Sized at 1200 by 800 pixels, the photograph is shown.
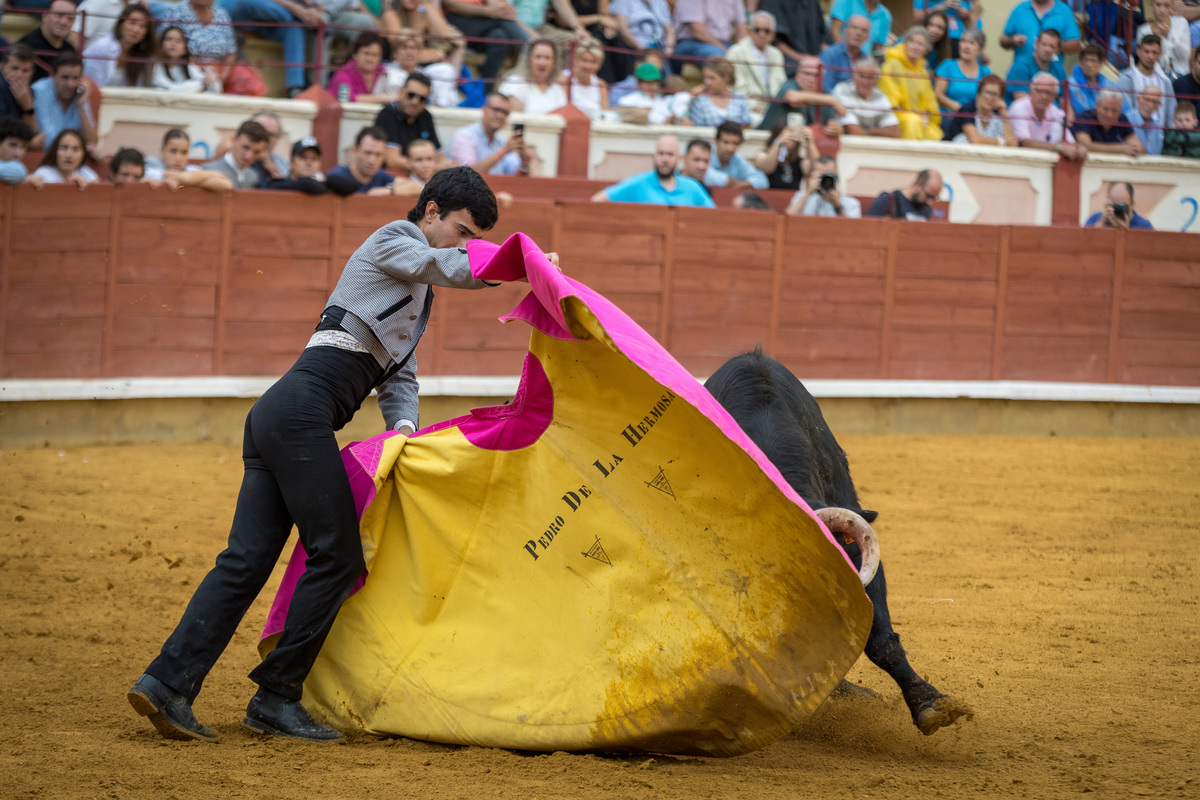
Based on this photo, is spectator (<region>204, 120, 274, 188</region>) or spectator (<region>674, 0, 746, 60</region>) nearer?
spectator (<region>204, 120, 274, 188</region>)

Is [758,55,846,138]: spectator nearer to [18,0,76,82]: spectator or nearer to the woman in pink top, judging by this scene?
the woman in pink top

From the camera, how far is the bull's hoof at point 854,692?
3.24 meters

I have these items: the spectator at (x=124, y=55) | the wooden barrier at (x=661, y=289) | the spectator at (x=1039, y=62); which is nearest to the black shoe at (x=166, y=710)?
the wooden barrier at (x=661, y=289)

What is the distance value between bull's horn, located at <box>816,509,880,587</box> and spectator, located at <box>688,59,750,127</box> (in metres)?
6.30

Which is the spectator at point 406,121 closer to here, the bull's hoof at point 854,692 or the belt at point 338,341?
the belt at point 338,341

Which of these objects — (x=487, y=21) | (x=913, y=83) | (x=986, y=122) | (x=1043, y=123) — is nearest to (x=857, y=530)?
(x=487, y=21)

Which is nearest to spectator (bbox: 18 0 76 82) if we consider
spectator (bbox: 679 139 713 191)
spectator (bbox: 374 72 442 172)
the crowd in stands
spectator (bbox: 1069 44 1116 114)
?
the crowd in stands

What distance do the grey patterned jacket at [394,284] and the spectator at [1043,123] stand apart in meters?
8.10

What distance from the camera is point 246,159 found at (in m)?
6.74

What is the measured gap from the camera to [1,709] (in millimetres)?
2822

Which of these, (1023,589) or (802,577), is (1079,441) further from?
(802,577)

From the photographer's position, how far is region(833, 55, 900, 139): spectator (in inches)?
359

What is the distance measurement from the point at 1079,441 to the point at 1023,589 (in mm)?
4260

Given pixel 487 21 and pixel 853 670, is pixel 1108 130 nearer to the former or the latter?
pixel 487 21
